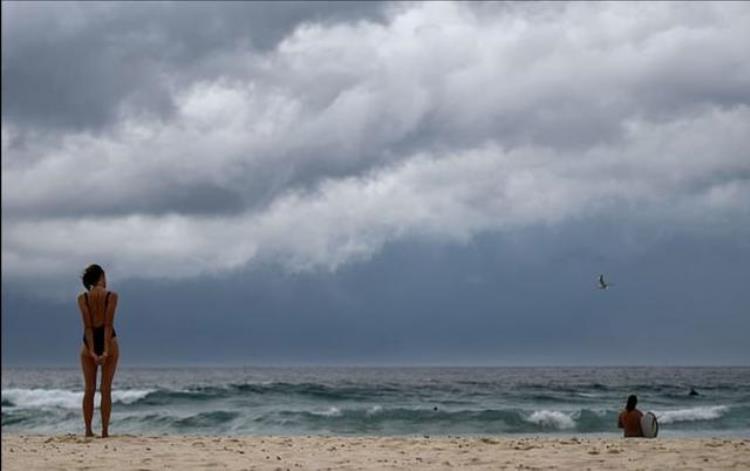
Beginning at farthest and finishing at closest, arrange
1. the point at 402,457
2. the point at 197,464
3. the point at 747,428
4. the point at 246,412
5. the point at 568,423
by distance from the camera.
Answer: the point at 246,412 → the point at 568,423 → the point at 747,428 → the point at 402,457 → the point at 197,464

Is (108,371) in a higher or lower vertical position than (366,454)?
higher

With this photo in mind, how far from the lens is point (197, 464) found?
29.7 feet

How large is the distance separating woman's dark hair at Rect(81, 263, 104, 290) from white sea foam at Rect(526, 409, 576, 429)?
1987 cm

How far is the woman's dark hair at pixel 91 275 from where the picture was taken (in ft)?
34.3

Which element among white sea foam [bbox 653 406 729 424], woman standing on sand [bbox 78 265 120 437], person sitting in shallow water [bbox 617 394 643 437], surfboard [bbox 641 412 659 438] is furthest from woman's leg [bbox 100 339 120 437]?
white sea foam [bbox 653 406 729 424]

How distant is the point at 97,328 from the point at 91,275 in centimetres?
64

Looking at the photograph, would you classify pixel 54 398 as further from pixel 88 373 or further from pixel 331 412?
pixel 88 373

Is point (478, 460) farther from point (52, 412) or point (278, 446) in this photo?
point (52, 412)

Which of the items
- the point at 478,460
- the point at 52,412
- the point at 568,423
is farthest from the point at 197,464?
the point at 52,412

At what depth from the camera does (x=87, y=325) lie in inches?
413

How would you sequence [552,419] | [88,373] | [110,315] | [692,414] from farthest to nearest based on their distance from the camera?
1. [692,414]
2. [552,419]
3. [88,373]
4. [110,315]

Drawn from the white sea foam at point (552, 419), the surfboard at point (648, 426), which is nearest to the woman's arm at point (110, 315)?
the surfboard at point (648, 426)

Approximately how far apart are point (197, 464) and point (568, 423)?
20.7m

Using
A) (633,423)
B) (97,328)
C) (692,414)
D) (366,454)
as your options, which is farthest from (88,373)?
(692,414)
